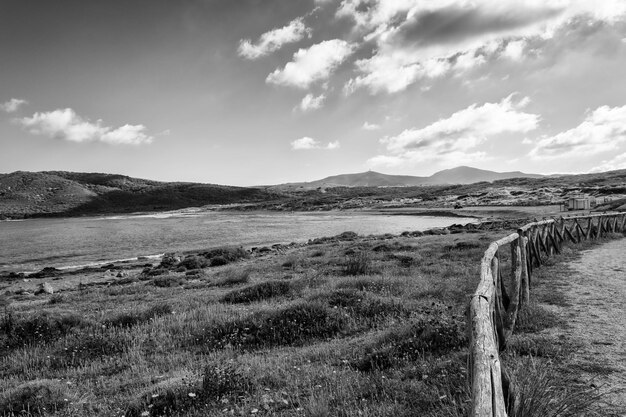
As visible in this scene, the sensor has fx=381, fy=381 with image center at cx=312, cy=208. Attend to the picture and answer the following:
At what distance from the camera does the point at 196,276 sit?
24.9 meters

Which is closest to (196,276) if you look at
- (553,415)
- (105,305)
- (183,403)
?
(105,305)

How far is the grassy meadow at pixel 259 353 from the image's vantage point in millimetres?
6090

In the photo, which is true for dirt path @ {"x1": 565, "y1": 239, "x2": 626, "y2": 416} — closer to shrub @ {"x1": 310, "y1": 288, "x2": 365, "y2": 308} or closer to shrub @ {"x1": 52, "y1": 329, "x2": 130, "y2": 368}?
shrub @ {"x1": 310, "y1": 288, "x2": 365, "y2": 308}

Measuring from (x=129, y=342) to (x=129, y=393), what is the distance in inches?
134

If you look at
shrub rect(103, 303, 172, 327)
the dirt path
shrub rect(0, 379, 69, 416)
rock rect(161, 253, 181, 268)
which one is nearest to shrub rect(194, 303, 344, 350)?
shrub rect(103, 303, 172, 327)

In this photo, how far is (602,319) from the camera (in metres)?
8.67

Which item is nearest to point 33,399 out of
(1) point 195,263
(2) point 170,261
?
(1) point 195,263

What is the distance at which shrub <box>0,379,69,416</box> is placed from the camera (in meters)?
6.75

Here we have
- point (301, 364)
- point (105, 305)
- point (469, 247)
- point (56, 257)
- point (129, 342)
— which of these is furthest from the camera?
point (56, 257)

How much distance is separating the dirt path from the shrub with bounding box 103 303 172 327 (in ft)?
38.4

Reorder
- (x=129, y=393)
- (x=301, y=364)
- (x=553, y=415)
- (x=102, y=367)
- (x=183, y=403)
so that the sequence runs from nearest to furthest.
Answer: (x=553, y=415)
(x=183, y=403)
(x=129, y=393)
(x=301, y=364)
(x=102, y=367)

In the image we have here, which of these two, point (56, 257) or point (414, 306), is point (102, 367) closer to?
point (414, 306)

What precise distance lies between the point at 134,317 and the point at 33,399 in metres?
5.77

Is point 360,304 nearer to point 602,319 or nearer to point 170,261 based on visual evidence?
point 602,319
